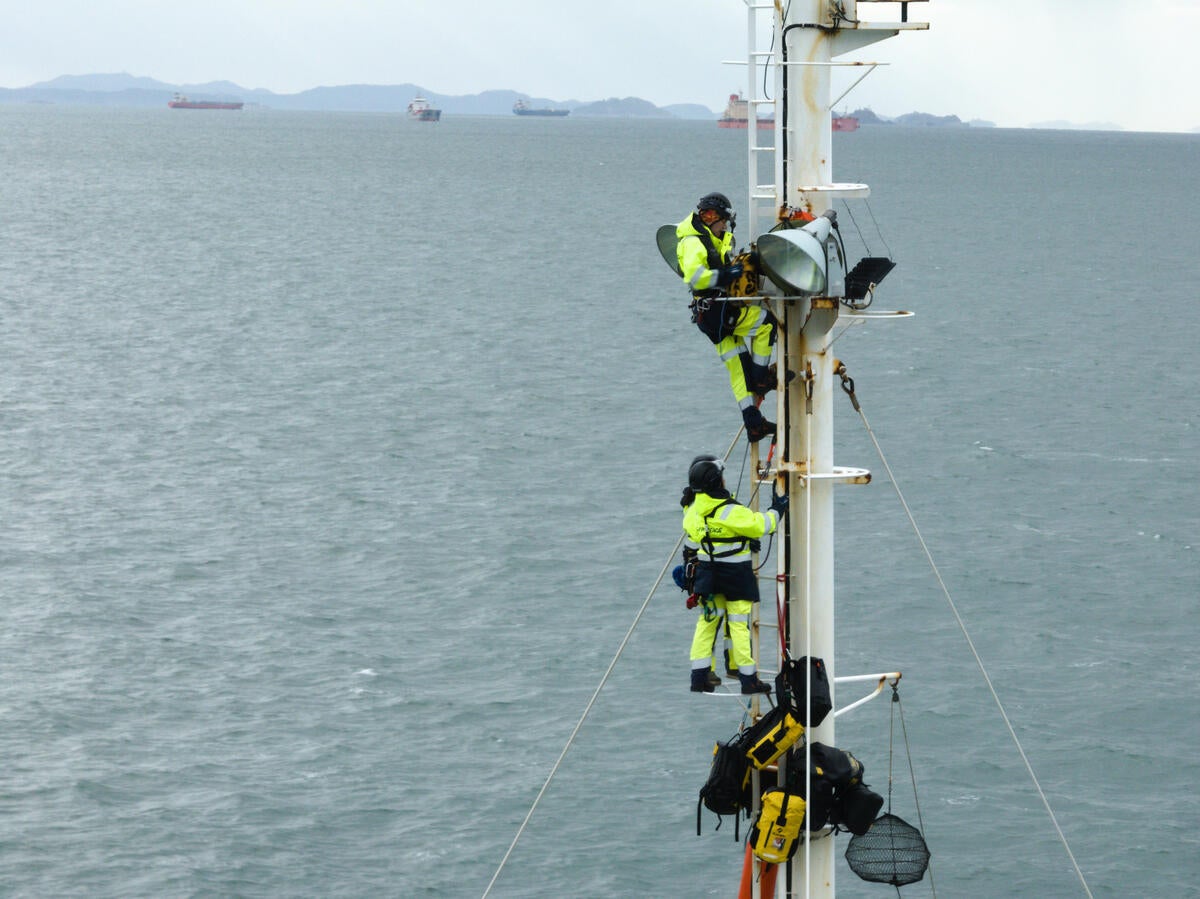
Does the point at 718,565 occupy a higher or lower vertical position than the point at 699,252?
lower

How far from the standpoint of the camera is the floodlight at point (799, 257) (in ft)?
35.1

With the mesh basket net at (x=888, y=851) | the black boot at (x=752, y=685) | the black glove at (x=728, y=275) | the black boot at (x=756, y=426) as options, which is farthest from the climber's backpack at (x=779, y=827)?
the black glove at (x=728, y=275)

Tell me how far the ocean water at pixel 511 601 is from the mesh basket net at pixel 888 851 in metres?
20.1

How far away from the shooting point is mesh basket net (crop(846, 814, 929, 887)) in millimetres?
12820

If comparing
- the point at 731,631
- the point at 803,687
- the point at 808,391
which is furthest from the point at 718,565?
the point at 808,391

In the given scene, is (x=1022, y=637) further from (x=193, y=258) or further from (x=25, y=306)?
(x=193, y=258)

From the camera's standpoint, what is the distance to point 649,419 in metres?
72.2

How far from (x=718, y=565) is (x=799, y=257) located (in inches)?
106

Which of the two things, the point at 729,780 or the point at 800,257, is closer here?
the point at 800,257

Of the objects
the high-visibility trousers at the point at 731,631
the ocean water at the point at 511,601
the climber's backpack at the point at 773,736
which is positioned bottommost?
the ocean water at the point at 511,601

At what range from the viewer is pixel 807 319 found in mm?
11352

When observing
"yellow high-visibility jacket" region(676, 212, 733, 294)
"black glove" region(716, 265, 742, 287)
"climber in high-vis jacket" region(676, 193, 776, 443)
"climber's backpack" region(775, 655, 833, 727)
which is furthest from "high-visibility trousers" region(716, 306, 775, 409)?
"climber's backpack" region(775, 655, 833, 727)

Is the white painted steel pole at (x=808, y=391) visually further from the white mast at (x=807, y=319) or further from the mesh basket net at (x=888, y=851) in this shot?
the mesh basket net at (x=888, y=851)

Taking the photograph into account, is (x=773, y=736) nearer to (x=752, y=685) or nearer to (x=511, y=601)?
(x=752, y=685)
